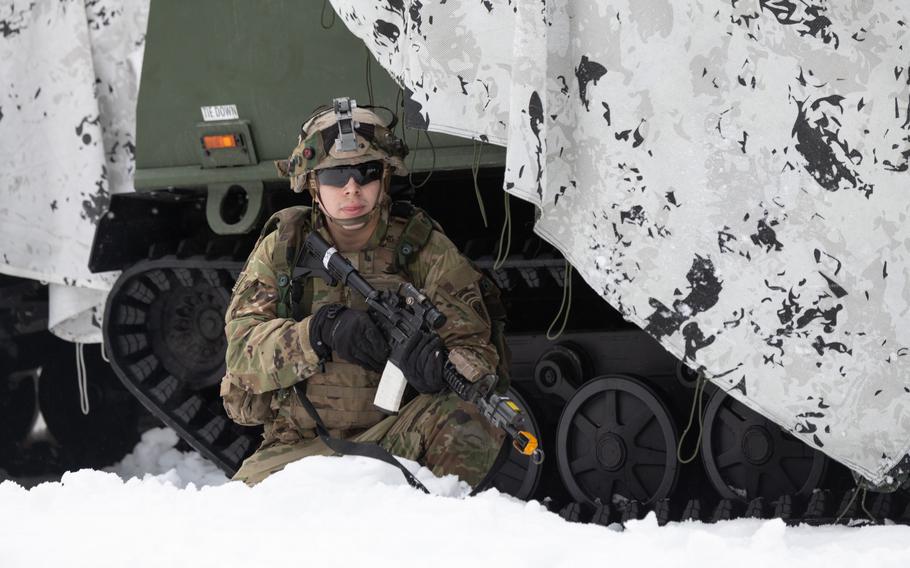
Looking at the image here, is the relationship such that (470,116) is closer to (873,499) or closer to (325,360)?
(325,360)

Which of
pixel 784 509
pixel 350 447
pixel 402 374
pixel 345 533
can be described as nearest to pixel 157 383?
pixel 350 447

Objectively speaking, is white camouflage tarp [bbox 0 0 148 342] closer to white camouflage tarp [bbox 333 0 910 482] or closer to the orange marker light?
the orange marker light

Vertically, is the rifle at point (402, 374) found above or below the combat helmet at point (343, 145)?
below

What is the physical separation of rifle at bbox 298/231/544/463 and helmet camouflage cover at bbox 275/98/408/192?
347 millimetres

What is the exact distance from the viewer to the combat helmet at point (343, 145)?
13.1 ft

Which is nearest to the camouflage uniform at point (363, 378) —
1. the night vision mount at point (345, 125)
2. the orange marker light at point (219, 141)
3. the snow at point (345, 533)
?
the night vision mount at point (345, 125)

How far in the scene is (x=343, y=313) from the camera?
3898 mm

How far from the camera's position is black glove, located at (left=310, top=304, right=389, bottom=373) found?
12.6ft

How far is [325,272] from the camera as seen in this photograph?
4.12 metres

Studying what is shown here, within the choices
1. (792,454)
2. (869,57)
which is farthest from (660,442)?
(869,57)

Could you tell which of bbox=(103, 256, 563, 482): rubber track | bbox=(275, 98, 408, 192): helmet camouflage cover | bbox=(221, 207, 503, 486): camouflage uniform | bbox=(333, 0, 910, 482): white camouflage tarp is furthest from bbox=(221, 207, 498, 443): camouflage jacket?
bbox=(103, 256, 563, 482): rubber track

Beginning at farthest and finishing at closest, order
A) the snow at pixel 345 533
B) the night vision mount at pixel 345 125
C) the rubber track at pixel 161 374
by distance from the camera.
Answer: the rubber track at pixel 161 374 < the night vision mount at pixel 345 125 < the snow at pixel 345 533

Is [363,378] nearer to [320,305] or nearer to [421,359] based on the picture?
[320,305]

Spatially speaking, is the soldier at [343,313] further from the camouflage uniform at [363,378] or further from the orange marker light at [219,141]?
the orange marker light at [219,141]
